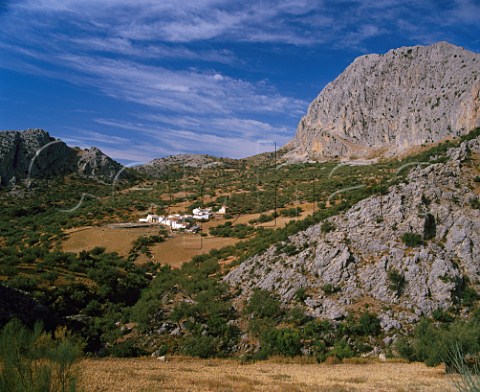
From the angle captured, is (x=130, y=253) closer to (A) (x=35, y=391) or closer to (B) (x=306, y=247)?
(B) (x=306, y=247)

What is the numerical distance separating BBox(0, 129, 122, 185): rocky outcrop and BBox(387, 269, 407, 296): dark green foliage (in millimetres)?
69399

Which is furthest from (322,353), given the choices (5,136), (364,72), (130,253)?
(364,72)

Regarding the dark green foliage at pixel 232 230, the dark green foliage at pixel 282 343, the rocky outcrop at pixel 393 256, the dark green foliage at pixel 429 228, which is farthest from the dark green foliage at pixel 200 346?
the dark green foliage at pixel 232 230

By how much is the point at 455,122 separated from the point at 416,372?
2791 inches

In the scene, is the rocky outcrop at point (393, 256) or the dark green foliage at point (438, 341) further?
the rocky outcrop at point (393, 256)

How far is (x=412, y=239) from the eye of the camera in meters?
20.5

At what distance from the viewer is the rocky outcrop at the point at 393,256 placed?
18234mm

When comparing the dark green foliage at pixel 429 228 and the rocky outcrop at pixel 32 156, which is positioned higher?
the rocky outcrop at pixel 32 156

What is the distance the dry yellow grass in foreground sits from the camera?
9992 millimetres

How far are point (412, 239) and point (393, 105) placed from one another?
81211 mm

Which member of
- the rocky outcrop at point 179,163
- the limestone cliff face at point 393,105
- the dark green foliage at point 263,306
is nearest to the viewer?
the dark green foliage at point 263,306

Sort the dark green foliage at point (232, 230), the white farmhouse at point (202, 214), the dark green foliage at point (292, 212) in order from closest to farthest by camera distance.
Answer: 1. the dark green foliage at point (232, 230)
2. the dark green foliage at point (292, 212)
3. the white farmhouse at point (202, 214)

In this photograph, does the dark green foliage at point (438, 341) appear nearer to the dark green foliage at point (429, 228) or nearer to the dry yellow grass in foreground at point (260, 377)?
the dry yellow grass in foreground at point (260, 377)

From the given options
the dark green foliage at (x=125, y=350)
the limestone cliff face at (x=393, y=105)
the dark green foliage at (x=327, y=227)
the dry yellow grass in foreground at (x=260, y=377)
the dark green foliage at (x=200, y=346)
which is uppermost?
the limestone cliff face at (x=393, y=105)
